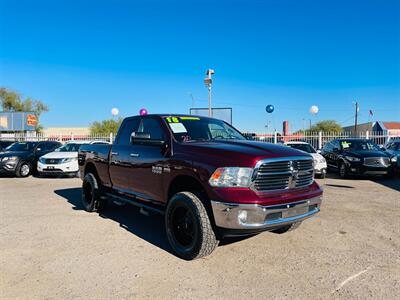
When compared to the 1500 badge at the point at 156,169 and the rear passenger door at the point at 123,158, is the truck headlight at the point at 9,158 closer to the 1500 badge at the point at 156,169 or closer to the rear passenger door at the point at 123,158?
the rear passenger door at the point at 123,158

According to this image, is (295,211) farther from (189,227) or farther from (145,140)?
(145,140)

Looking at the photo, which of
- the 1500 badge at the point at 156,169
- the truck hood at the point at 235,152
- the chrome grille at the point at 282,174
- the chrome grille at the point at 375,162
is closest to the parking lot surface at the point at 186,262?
the chrome grille at the point at 282,174

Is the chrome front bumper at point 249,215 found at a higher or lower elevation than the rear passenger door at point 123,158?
lower

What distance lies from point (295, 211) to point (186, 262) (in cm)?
153

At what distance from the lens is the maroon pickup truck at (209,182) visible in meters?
3.83

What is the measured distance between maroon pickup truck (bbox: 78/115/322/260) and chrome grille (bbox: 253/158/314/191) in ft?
0.04

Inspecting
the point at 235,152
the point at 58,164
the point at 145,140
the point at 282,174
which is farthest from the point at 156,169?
the point at 58,164

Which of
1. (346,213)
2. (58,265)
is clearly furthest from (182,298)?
(346,213)

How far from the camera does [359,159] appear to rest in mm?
12102

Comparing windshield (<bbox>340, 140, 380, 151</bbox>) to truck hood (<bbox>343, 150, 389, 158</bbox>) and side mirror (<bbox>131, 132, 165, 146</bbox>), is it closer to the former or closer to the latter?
truck hood (<bbox>343, 150, 389, 158</bbox>)

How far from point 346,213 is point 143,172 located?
14.0 ft

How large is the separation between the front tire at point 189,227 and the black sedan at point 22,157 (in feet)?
38.6

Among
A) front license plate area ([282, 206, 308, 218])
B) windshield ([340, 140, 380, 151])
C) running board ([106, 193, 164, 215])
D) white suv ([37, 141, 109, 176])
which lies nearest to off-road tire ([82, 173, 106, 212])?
running board ([106, 193, 164, 215])

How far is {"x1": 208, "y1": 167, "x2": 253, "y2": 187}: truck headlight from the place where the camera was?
12.6 feet
